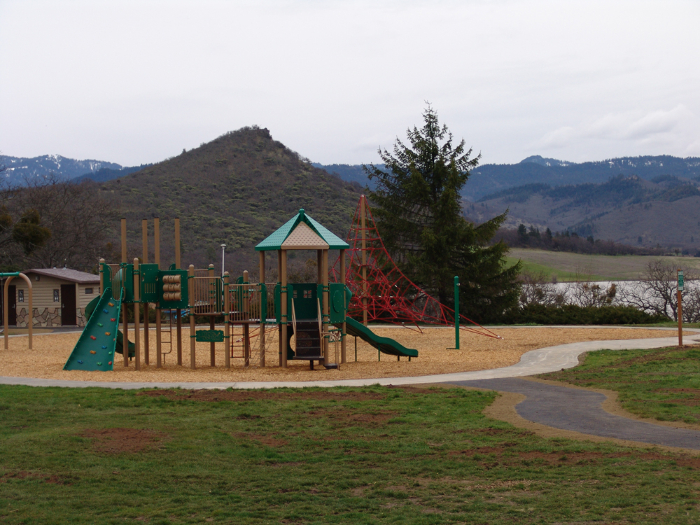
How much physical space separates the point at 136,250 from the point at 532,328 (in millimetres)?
33121

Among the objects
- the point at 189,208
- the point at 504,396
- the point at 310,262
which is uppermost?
the point at 189,208

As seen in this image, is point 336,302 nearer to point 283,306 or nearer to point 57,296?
point 283,306

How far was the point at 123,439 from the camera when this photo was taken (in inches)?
353

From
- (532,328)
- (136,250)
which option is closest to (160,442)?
(532,328)

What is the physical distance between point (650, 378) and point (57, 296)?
28.3 meters

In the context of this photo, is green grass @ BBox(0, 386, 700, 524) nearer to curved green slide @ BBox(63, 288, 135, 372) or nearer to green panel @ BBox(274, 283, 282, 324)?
curved green slide @ BBox(63, 288, 135, 372)

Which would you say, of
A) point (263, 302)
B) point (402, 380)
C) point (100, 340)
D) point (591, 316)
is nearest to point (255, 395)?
point (402, 380)

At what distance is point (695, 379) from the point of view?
1364cm

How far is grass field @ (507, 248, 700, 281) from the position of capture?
71.0 m

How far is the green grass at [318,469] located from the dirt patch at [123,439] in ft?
0.13

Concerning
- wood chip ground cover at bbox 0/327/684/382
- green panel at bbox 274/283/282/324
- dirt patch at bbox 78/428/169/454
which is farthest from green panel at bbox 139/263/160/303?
dirt patch at bbox 78/428/169/454

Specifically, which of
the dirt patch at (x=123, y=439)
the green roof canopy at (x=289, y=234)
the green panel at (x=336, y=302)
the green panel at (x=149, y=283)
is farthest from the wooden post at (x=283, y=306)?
the dirt patch at (x=123, y=439)

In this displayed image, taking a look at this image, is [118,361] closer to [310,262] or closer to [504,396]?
[504,396]

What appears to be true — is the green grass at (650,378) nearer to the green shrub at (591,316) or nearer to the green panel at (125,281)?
the green panel at (125,281)
